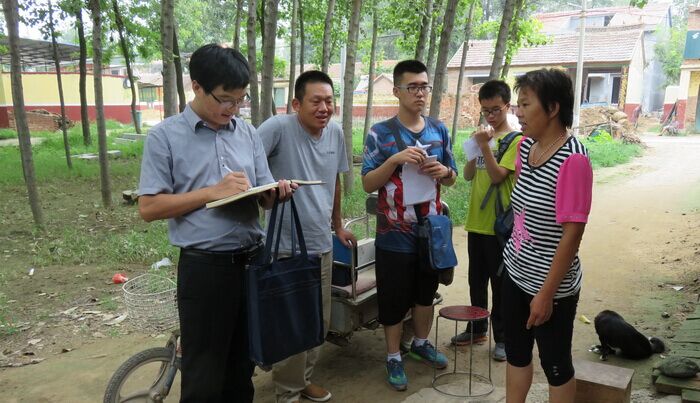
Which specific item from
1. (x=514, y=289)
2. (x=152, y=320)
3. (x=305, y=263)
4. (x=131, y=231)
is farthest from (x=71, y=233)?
(x=514, y=289)

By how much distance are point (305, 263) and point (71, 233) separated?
5785 mm

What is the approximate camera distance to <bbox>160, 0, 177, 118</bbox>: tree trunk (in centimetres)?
700

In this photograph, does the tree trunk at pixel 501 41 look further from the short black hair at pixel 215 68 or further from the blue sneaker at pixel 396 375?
the short black hair at pixel 215 68

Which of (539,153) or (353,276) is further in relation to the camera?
(353,276)

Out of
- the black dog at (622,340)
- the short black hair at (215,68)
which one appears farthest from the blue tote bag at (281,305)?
the black dog at (622,340)

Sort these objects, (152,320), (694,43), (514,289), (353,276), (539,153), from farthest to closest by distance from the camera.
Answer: (694,43), (152,320), (353,276), (514,289), (539,153)

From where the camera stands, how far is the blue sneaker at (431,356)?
12.2 feet

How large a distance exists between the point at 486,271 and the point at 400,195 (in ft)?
3.31

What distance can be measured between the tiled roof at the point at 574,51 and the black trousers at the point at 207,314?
1057 inches

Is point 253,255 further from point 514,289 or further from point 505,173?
point 505,173

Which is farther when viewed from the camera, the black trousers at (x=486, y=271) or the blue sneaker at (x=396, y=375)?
the black trousers at (x=486, y=271)

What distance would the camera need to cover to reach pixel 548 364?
7.97 feet

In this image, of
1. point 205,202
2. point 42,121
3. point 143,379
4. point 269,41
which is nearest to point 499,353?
point 143,379

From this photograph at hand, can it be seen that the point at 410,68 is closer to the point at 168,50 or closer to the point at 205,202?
the point at 205,202
